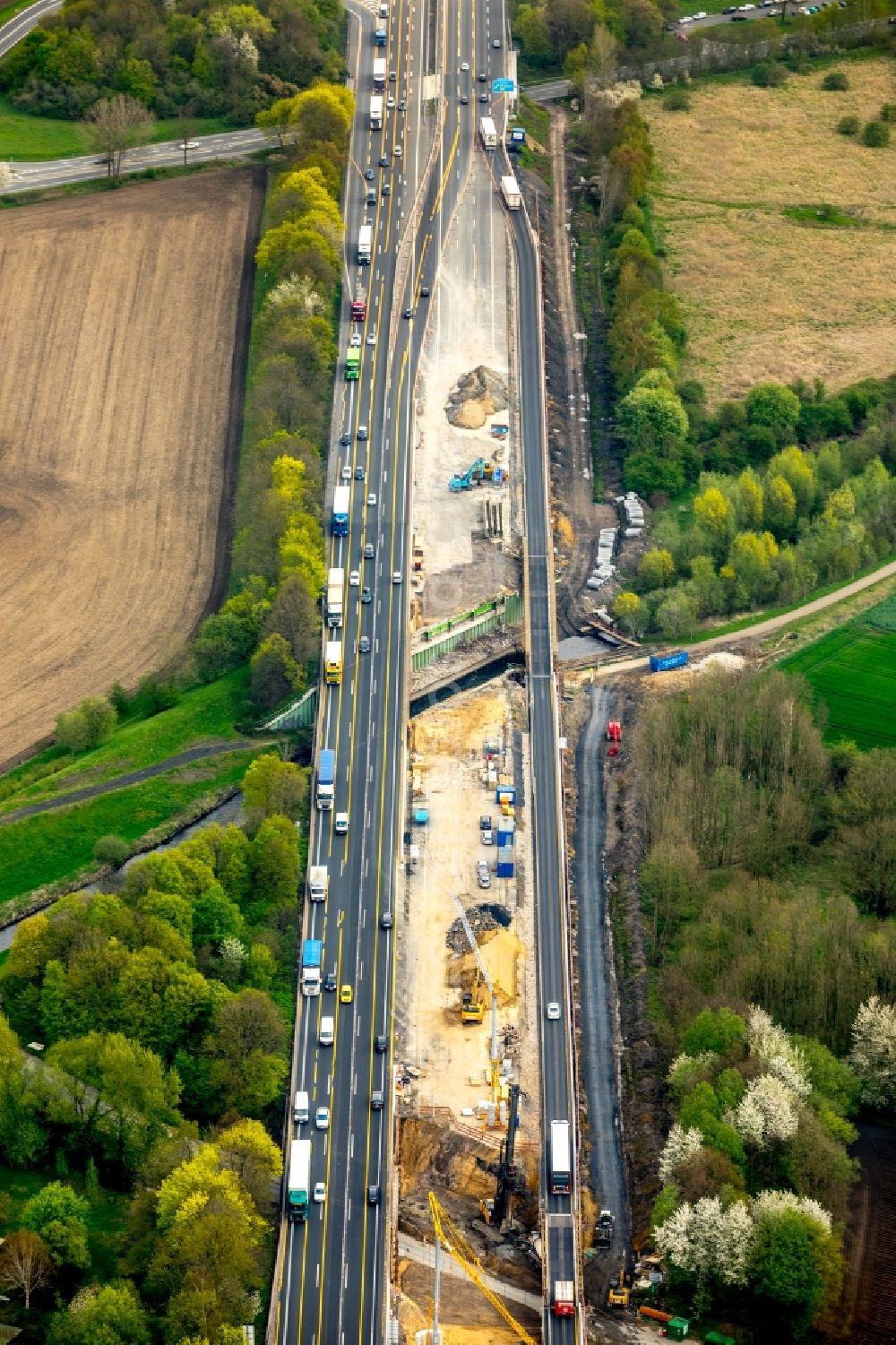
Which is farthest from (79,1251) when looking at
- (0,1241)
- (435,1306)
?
(435,1306)

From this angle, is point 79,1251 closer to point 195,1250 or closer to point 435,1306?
point 195,1250

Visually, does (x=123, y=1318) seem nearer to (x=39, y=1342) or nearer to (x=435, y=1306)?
(x=39, y=1342)

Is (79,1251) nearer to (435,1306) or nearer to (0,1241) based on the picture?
(0,1241)

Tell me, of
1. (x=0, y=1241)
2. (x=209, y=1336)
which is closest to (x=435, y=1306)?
(x=209, y=1336)

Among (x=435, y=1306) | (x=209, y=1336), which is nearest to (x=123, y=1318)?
(x=209, y=1336)

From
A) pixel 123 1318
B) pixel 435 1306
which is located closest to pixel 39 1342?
pixel 123 1318
